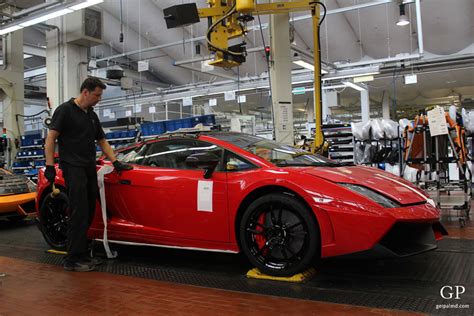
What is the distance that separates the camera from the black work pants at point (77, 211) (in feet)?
12.2

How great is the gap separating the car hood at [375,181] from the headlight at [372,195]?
3 centimetres

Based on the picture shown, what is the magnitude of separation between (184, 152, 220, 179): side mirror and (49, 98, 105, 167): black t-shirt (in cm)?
109

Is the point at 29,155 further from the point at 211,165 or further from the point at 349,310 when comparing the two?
the point at 349,310

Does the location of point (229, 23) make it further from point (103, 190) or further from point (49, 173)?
point (49, 173)

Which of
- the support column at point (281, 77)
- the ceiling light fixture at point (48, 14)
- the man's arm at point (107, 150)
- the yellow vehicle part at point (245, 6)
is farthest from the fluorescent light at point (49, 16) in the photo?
the man's arm at point (107, 150)

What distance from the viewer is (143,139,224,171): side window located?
3.64m

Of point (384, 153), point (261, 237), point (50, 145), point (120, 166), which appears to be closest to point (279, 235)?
point (261, 237)

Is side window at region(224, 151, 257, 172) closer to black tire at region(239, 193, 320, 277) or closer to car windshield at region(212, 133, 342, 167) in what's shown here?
car windshield at region(212, 133, 342, 167)

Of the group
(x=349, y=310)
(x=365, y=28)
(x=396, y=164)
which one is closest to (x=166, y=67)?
(x=365, y=28)

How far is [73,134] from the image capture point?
3783mm

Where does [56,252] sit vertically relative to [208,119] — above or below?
below

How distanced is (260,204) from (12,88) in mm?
10995

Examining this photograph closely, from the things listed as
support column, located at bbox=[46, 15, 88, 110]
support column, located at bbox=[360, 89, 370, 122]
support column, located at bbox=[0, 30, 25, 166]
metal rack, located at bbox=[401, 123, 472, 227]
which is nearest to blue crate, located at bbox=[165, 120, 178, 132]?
support column, located at bbox=[46, 15, 88, 110]

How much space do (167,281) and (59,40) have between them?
8986mm
